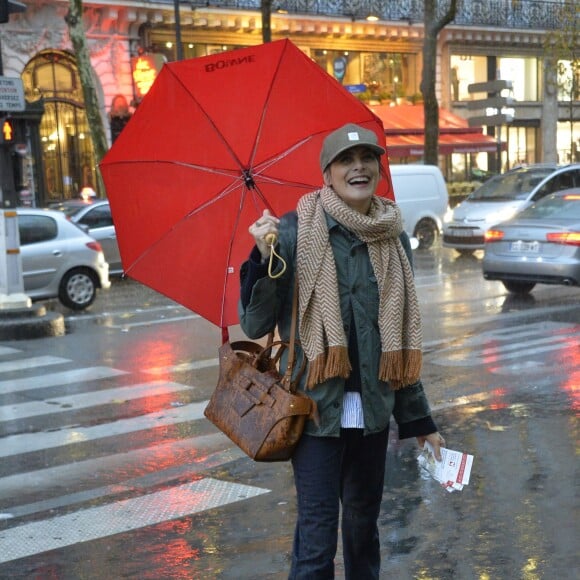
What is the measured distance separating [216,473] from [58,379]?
12.1 feet

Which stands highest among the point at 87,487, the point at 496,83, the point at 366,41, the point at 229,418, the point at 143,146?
the point at 366,41

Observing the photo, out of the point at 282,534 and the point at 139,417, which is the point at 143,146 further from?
the point at 139,417

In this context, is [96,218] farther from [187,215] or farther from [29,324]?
[187,215]

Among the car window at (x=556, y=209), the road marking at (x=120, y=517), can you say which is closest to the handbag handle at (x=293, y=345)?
the road marking at (x=120, y=517)

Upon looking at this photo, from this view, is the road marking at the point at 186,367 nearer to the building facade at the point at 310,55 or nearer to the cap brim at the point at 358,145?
the cap brim at the point at 358,145

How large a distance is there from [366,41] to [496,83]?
38.4 ft

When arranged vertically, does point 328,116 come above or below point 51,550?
above

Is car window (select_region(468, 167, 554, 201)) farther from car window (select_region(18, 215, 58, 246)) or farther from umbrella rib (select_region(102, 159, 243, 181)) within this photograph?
umbrella rib (select_region(102, 159, 243, 181))

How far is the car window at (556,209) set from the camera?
560 inches

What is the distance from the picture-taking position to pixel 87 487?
20.9ft

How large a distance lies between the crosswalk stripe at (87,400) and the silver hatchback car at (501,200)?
1261cm

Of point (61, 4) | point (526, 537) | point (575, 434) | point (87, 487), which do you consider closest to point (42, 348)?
point (87, 487)

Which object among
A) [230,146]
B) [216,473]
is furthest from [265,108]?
[216,473]

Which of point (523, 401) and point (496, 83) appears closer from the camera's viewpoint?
point (523, 401)
